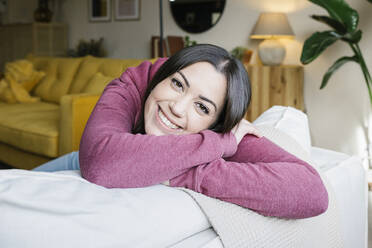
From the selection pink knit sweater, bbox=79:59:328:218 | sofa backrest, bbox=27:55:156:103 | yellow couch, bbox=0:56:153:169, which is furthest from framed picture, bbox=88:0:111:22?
pink knit sweater, bbox=79:59:328:218

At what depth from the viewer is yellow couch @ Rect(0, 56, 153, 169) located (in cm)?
265

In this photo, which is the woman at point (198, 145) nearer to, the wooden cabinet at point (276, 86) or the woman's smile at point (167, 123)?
the woman's smile at point (167, 123)

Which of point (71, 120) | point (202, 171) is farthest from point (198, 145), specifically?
point (71, 120)

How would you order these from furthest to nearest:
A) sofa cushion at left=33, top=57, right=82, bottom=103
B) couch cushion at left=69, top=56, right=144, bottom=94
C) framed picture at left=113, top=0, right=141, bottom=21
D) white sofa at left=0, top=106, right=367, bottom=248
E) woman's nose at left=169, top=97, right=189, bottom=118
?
framed picture at left=113, top=0, right=141, bottom=21 → sofa cushion at left=33, top=57, right=82, bottom=103 → couch cushion at left=69, top=56, right=144, bottom=94 → woman's nose at left=169, top=97, right=189, bottom=118 → white sofa at left=0, top=106, right=367, bottom=248

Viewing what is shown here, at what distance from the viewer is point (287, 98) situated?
3.32 m

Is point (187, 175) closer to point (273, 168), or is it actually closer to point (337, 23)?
point (273, 168)

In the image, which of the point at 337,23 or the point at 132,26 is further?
the point at 132,26

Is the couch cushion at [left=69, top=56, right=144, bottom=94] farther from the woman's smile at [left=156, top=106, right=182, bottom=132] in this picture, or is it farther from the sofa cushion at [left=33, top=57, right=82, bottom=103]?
the woman's smile at [left=156, top=106, right=182, bottom=132]

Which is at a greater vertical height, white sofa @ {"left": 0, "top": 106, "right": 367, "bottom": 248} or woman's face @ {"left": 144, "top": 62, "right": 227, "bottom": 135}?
woman's face @ {"left": 144, "top": 62, "right": 227, "bottom": 135}

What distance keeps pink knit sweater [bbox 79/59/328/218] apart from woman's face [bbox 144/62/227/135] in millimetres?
87

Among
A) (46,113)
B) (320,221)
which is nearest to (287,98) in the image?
(46,113)

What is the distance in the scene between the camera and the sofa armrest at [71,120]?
262cm

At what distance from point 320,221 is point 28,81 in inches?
147

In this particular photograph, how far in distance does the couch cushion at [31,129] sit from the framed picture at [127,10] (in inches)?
82.4
